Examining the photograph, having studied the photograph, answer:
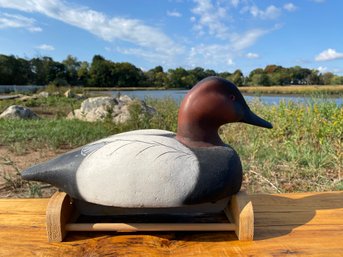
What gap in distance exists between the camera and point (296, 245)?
905mm

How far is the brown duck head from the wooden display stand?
23 cm

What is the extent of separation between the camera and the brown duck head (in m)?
0.97

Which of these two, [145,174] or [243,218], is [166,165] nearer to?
[145,174]

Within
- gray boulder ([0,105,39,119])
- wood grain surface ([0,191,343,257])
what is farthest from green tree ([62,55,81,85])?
wood grain surface ([0,191,343,257])

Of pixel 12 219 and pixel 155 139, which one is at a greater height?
pixel 155 139

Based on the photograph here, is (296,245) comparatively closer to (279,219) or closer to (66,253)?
(279,219)

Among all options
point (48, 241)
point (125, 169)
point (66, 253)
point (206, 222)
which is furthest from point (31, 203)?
point (206, 222)

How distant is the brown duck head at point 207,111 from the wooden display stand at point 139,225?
0.77ft

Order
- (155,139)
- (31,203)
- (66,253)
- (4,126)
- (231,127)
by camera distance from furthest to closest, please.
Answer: (4,126)
(231,127)
(31,203)
(155,139)
(66,253)

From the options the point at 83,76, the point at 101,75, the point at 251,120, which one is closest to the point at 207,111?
the point at 251,120

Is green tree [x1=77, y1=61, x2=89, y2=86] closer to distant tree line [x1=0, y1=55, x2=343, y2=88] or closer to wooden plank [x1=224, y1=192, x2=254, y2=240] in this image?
distant tree line [x1=0, y1=55, x2=343, y2=88]

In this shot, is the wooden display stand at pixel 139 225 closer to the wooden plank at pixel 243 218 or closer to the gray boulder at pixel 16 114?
the wooden plank at pixel 243 218

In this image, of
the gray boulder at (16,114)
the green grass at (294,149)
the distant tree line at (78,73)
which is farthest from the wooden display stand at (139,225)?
the distant tree line at (78,73)

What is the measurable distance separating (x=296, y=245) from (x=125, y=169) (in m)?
0.57
